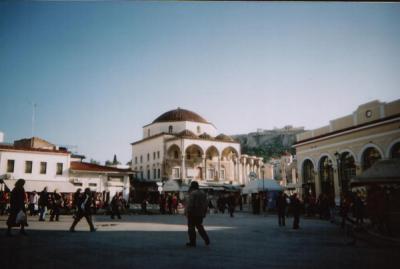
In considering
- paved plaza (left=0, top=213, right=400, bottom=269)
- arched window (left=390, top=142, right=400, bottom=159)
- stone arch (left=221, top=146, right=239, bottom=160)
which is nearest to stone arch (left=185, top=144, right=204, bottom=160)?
stone arch (left=221, top=146, right=239, bottom=160)

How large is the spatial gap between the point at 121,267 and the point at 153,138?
46.7m

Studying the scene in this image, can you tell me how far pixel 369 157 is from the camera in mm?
23766

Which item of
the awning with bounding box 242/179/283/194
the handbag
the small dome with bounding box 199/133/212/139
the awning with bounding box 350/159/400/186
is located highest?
the small dome with bounding box 199/133/212/139

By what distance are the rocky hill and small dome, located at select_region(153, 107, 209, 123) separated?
71.3 m

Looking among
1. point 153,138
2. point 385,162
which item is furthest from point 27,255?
point 153,138

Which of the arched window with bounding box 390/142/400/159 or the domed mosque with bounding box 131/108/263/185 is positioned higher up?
the domed mosque with bounding box 131/108/263/185

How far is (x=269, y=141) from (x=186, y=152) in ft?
300

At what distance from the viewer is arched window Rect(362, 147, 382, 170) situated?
2323 centimetres

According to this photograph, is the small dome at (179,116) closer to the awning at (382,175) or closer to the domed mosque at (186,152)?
the domed mosque at (186,152)

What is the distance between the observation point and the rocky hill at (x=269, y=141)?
12694cm

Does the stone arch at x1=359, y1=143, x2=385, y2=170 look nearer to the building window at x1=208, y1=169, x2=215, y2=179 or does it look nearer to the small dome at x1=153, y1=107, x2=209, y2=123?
the building window at x1=208, y1=169, x2=215, y2=179

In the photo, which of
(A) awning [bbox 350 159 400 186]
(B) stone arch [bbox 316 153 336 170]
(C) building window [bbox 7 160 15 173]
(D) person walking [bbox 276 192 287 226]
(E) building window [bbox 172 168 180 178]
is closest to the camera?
(A) awning [bbox 350 159 400 186]

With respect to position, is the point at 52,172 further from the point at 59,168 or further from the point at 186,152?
the point at 186,152

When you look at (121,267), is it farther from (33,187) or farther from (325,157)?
(33,187)
